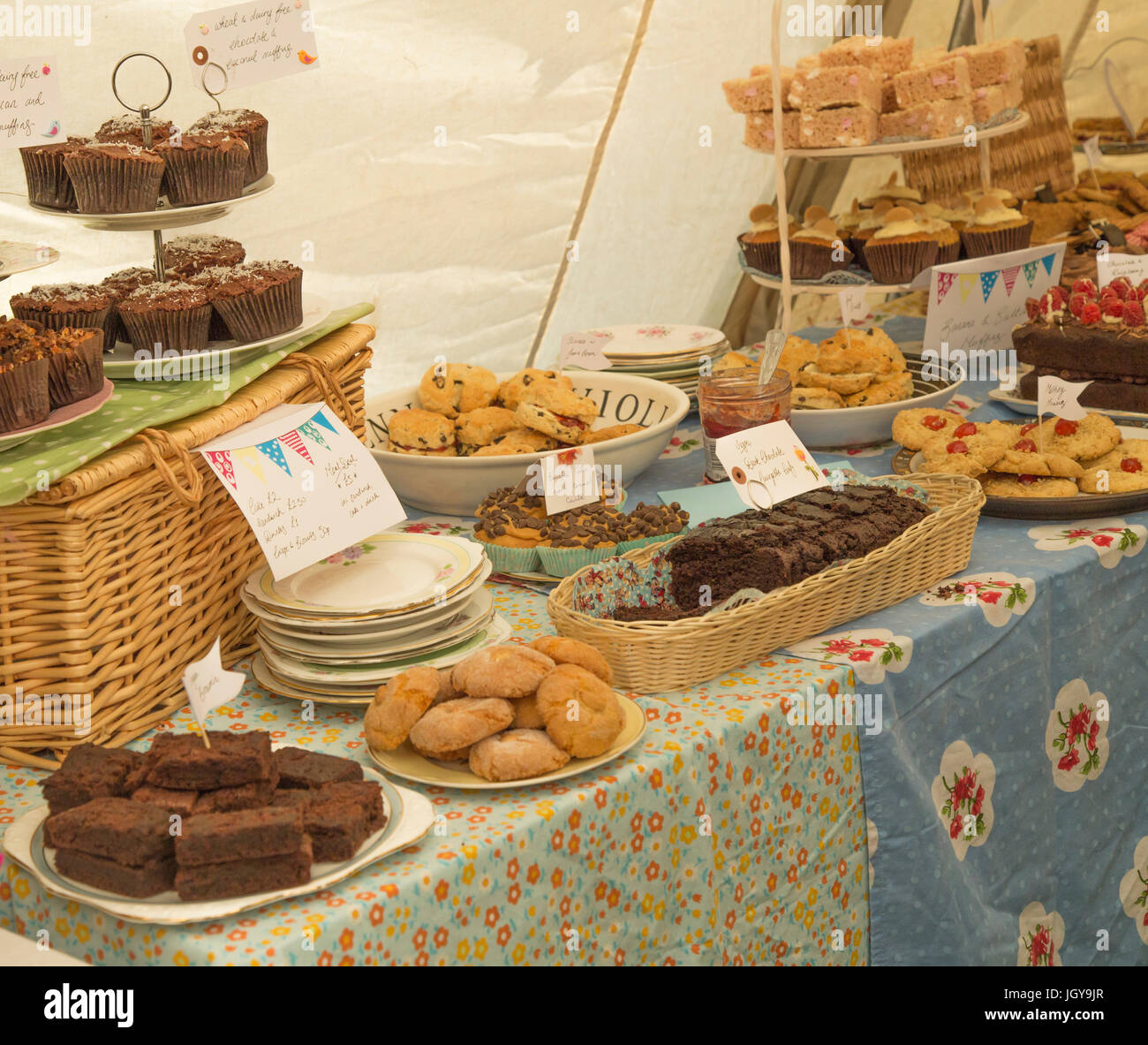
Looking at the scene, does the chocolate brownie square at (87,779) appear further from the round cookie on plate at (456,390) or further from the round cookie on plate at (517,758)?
the round cookie on plate at (456,390)

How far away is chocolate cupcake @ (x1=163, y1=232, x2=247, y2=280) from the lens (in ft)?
6.38

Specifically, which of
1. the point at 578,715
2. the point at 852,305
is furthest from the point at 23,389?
the point at 852,305

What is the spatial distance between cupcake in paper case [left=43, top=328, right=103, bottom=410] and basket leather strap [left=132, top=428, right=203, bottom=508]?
0.09 m

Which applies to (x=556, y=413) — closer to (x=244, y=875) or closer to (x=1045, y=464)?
(x=1045, y=464)

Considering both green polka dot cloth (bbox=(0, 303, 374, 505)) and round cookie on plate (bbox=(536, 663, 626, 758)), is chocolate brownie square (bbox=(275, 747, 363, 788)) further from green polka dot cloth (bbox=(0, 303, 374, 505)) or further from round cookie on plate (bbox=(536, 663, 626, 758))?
green polka dot cloth (bbox=(0, 303, 374, 505))

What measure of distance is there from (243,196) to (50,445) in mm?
548

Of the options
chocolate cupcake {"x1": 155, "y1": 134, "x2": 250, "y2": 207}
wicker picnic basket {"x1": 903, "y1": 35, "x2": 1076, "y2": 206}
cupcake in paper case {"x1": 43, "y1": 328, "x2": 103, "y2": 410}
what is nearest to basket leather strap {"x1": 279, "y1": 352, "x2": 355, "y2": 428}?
chocolate cupcake {"x1": 155, "y1": 134, "x2": 250, "y2": 207}

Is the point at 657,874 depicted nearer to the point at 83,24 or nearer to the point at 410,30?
the point at 83,24

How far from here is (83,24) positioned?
2.54 meters

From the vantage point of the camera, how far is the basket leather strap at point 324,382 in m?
1.90

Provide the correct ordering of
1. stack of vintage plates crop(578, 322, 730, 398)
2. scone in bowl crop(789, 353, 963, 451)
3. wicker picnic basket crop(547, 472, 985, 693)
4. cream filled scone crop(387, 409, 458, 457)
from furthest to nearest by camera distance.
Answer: stack of vintage plates crop(578, 322, 730, 398)
scone in bowl crop(789, 353, 963, 451)
cream filled scone crop(387, 409, 458, 457)
wicker picnic basket crop(547, 472, 985, 693)

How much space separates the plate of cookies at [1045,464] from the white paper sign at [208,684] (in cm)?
136

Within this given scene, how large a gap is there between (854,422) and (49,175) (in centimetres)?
157
